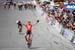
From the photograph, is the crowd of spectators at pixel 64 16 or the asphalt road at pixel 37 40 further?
the crowd of spectators at pixel 64 16

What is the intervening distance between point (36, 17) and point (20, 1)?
19895 mm

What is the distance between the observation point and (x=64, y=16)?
3544cm

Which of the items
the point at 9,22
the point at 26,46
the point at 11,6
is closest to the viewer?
the point at 26,46

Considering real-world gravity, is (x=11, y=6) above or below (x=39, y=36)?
below

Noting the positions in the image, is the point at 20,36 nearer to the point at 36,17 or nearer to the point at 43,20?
the point at 43,20

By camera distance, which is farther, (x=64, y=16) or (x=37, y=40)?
(x=64, y=16)

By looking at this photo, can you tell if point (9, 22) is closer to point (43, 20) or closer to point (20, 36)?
point (43, 20)

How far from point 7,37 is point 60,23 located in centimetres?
507

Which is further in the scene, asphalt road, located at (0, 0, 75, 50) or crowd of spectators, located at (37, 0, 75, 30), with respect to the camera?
crowd of spectators, located at (37, 0, 75, 30)

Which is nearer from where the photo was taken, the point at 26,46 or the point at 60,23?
the point at 26,46

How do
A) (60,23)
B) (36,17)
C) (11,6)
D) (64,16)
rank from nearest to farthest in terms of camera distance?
1. (60,23)
2. (64,16)
3. (36,17)
4. (11,6)

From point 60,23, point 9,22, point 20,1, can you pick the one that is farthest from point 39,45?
point 20,1

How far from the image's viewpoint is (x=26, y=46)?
25297 millimetres

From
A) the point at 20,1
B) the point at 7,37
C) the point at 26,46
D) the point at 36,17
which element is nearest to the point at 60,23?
the point at 7,37
